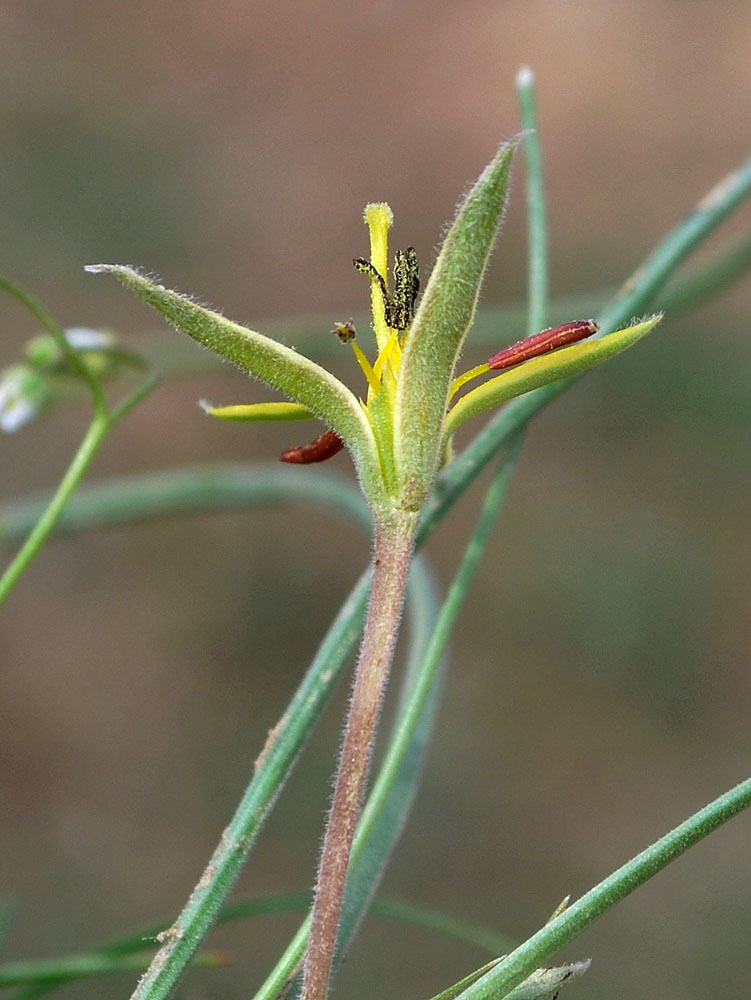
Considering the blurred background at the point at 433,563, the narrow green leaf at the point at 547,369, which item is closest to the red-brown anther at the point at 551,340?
the narrow green leaf at the point at 547,369

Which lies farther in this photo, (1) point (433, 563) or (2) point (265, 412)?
(1) point (433, 563)

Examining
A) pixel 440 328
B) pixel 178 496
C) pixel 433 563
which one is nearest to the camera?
pixel 440 328

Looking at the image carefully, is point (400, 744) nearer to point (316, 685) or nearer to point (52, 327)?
point (316, 685)

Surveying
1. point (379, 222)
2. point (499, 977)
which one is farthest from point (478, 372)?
point (499, 977)

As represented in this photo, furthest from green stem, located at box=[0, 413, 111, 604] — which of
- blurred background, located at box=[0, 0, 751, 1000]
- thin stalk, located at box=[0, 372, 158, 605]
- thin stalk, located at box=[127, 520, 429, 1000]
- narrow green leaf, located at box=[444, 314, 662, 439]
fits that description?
blurred background, located at box=[0, 0, 751, 1000]

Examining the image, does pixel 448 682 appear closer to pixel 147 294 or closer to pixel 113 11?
pixel 147 294

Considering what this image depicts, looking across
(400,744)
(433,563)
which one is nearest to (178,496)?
(400,744)
